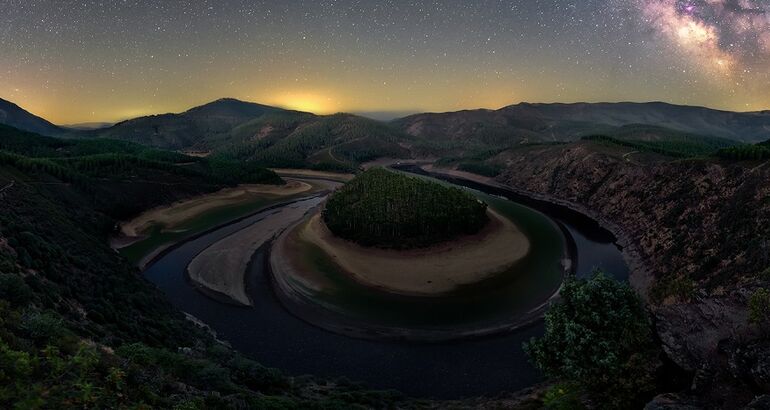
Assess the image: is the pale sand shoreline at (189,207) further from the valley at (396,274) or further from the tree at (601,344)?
the tree at (601,344)

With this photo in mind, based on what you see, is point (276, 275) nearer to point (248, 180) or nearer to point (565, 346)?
point (565, 346)

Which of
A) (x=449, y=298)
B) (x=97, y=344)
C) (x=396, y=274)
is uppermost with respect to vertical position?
(x=97, y=344)

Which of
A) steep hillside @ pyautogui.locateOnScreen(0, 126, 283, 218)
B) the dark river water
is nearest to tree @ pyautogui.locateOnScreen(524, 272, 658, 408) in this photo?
the dark river water

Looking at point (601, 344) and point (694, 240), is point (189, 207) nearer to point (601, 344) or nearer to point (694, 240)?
point (601, 344)

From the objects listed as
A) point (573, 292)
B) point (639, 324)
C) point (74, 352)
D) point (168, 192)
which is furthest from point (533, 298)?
point (168, 192)

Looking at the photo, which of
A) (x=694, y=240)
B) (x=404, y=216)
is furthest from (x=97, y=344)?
(x=694, y=240)

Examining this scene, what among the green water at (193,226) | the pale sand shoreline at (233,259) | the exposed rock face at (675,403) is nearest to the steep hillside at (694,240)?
the exposed rock face at (675,403)

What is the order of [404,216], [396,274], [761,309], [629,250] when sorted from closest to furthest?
[761,309], [396,274], [404,216], [629,250]
